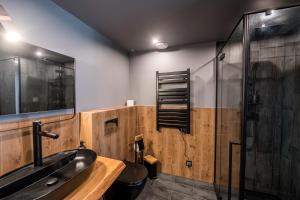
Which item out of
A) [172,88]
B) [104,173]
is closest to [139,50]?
[172,88]

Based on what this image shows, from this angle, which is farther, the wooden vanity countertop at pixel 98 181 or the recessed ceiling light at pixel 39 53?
the recessed ceiling light at pixel 39 53

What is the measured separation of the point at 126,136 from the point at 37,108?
4.35 ft

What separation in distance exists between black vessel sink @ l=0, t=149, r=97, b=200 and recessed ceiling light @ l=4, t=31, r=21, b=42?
89cm

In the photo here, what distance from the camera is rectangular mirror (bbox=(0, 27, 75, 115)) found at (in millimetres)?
959

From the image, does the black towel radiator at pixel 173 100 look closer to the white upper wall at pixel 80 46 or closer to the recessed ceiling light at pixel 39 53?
the white upper wall at pixel 80 46

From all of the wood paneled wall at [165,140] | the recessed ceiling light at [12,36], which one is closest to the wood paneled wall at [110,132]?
the wood paneled wall at [165,140]

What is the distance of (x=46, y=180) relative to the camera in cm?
90

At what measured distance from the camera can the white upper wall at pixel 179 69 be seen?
7.34 feet

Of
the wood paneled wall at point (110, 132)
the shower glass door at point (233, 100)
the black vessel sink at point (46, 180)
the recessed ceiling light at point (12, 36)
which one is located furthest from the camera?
the wood paneled wall at point (110, 132)

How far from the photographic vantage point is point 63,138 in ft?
4.50

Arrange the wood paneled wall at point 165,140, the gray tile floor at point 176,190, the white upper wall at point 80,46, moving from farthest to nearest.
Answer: the gray tile floor at point 176,190
the wood paneled wall at point 165,140
the white upper wall at point 80,46

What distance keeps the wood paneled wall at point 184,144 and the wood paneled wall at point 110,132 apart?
28 cm

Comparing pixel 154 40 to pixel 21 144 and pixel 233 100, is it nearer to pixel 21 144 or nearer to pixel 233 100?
pixel 233 100

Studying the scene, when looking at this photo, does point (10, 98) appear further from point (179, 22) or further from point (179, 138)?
point (179, 138)
